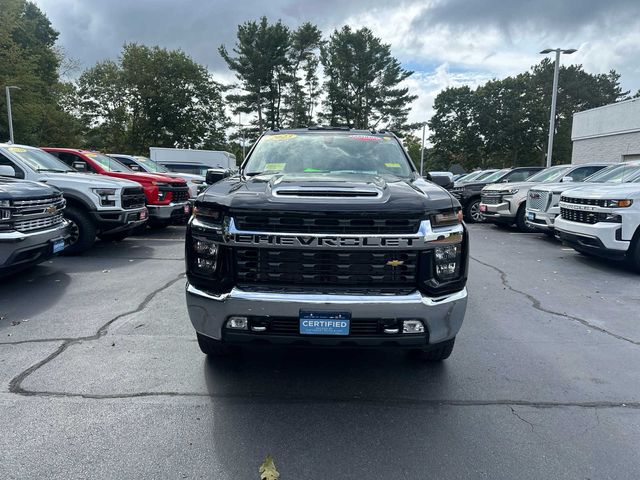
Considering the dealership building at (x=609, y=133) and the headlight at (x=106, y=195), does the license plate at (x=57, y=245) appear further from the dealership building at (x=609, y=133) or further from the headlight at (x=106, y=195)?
the dealership building at (x=609, y=133)

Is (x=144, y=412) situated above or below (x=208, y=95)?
below

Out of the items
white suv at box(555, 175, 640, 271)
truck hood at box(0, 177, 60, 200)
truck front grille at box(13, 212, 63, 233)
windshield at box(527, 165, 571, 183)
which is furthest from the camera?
windshield at box(527, 165, 571, 183)

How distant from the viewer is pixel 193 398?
327cm

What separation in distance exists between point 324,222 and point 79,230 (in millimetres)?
6946

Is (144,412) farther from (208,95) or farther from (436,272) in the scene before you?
(208,95)

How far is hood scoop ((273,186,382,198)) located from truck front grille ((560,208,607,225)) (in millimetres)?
5906

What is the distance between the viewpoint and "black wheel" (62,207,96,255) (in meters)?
8.34

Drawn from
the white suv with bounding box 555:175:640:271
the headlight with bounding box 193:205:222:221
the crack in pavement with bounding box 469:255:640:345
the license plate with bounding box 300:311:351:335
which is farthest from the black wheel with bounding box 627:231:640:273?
the headlight with bounding box 193:205:222:221

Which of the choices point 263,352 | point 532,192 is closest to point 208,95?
point 532,192

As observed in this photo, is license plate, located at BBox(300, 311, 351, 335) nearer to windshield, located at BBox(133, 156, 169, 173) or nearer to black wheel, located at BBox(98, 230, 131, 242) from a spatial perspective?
black wheel, located at BBox(98, 230, 131, 242)

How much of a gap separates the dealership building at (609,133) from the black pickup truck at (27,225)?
23546mm

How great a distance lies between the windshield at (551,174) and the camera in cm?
1214

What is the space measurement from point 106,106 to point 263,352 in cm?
4561

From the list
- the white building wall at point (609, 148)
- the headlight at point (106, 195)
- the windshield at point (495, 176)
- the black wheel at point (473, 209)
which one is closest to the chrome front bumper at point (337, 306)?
the headlight at point (106, 195)
